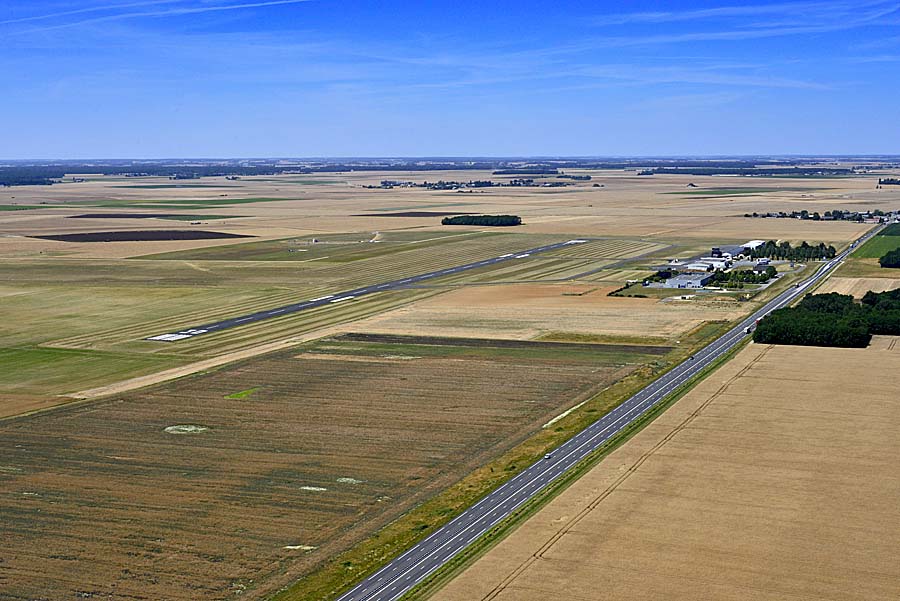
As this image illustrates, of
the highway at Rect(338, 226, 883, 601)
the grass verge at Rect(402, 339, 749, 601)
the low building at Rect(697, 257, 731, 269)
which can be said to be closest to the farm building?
the low building at Rect(697, 257, 731, 269)

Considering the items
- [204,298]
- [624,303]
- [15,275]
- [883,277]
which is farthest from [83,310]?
[883,277]

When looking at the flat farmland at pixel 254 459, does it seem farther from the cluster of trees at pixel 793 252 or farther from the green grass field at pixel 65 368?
the cluster of trees at pixel 793 252

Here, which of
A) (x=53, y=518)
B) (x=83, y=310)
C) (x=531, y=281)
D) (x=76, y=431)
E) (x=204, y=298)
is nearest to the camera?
(x=53, y=518)

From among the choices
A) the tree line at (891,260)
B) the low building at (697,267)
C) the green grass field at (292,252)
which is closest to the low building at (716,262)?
the low building at (697,267)

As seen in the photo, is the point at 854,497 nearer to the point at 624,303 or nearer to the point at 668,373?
the point at 668,373

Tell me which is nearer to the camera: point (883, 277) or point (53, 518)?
point (53, 518)

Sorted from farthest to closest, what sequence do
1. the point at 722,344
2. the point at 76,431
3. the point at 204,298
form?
the point at 204,298
the point at 722,344
the point at 76,431

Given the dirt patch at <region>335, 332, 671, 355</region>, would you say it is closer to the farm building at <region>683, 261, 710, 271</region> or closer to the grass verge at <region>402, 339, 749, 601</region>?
the grass verge at <region>402, 339, 749, 601</region>
